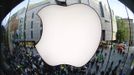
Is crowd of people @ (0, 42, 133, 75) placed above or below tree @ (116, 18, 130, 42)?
below

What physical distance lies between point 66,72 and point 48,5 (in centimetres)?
31

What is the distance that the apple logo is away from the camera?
2.08 metres

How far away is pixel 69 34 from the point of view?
6.91 feet

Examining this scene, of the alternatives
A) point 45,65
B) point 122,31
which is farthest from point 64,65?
point 122,31

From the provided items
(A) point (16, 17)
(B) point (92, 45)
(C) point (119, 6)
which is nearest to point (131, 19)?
(C) point (119, 6)

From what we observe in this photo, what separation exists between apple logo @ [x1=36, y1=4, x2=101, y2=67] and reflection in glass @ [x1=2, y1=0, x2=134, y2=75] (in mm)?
22

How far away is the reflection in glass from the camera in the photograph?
2.08 meters

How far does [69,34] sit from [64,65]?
14 centimetres

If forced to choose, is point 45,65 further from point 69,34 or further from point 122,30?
point 122,30

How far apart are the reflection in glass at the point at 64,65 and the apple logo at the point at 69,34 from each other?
0.02 metres

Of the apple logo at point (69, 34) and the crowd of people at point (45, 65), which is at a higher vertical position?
the apple logo at point (69, 34)

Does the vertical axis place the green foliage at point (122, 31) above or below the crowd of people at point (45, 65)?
above

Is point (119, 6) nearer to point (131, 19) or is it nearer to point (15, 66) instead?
point (131, 19)

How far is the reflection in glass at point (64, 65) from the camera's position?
6.84 ft
